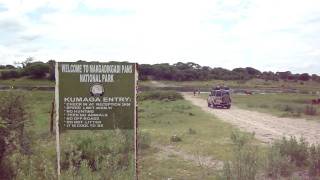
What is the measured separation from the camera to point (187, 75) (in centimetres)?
11894

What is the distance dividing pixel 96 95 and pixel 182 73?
107 m

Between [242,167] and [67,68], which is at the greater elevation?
[67,68]

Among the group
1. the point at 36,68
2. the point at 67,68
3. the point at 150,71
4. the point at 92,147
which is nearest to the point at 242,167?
the point at 67,68

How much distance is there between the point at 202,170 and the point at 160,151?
145 inches

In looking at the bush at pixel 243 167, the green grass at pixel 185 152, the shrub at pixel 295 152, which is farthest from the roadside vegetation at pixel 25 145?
the shrub at pixel 295 152

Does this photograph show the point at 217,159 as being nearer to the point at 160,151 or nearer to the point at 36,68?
the point at 160,151

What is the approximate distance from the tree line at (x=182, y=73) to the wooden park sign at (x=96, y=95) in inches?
3046

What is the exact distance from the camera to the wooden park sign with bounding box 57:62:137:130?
941cm

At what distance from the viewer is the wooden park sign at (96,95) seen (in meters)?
9.41

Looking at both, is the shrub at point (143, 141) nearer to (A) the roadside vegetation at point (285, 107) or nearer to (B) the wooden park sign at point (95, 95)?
(B) the wooden park sign at point (95, 95)

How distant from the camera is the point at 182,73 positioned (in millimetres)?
116188

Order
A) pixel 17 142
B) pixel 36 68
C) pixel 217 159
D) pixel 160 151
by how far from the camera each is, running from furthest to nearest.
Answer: pixel 36 68 → pixel 160 151 → pixel 217 159 → pixel 17 142

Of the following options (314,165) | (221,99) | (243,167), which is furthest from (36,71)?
(243,167)

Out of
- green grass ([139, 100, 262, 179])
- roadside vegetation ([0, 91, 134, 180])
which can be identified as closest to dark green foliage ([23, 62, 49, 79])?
green grass ([139, 100, 262, 179])
